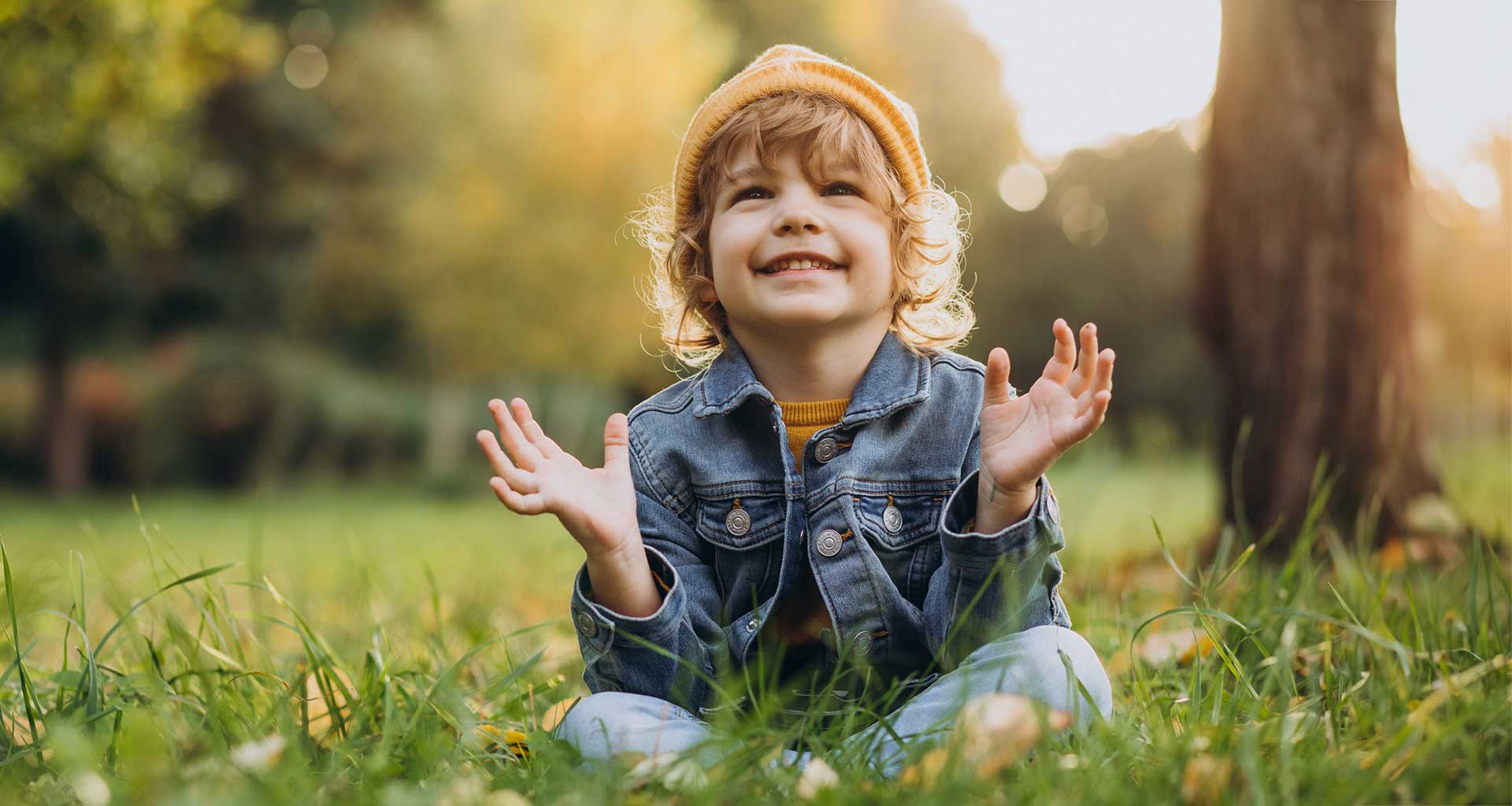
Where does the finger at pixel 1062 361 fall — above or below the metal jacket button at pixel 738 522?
above

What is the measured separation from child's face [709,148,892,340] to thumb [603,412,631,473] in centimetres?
29

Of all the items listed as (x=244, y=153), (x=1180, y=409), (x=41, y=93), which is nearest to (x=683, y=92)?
(x=244, y=153)

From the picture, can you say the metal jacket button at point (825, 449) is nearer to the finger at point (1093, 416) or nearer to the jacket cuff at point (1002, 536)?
the jacket cuff at point (1002, 536)

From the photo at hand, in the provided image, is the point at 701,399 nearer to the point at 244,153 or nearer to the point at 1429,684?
the point at 1429,684

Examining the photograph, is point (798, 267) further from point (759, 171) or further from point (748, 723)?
point (748, 723)

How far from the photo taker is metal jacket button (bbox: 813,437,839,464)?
1.81 metres

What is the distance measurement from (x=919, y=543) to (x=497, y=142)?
10220 millimetres

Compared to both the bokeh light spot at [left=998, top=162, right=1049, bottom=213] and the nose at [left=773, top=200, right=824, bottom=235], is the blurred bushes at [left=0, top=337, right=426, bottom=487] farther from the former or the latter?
the nose at [left=773, top=200, right=824, bottom=235]

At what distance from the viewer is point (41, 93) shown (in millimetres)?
6043

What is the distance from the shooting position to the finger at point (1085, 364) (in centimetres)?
148

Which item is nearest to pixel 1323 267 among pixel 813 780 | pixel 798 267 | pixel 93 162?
pixel 798 267

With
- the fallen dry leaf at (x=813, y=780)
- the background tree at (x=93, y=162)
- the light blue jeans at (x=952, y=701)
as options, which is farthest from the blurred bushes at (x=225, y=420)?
the fallen dry leaf at (x=813, y=780)

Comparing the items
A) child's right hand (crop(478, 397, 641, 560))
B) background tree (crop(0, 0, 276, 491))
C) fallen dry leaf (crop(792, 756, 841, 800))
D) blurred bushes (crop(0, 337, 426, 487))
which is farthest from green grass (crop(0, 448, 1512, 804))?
blurred bushes (crop(0, 337, 426, 487))

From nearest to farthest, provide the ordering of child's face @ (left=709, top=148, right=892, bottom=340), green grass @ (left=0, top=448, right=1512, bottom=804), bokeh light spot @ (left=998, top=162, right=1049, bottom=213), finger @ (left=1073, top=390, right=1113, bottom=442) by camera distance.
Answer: green grass @ (left=0, top=448, right=1512, bottom=804)
finger @ (left=1073, top=390, right=1113, bottom=442)
child's face @ (left=709, top=148, right=892, bottom=340)
bokeh light spot @ (left=998, top=162, right=1049, bottom=213)
